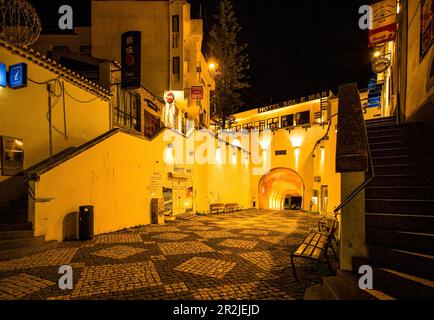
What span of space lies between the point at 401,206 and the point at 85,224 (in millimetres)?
9043

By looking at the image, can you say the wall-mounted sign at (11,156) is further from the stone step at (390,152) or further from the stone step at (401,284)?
the stone step at (390,152)

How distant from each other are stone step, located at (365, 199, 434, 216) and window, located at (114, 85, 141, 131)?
12.9 m

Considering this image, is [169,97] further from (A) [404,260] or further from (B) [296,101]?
(B) [296,101]

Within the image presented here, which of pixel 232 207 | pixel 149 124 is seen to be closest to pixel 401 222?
pixel 149 124

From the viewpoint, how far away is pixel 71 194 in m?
8.77

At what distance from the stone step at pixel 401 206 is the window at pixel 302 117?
28.5 m

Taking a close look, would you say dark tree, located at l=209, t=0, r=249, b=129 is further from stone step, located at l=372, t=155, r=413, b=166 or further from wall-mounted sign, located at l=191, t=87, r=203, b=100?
stone step, located at l=372, t=155, r=413, b=166

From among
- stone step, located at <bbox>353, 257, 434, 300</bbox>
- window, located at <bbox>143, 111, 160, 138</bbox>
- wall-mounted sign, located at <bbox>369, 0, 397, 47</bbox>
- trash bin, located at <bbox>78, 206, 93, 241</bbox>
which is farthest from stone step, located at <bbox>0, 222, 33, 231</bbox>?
wall-mounted sign, located at <bbox>369, 0, 397, 47</bbox>

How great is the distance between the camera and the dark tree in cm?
3144

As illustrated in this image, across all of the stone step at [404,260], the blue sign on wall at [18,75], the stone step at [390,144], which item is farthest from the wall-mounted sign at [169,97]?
the stone step at [404,260]

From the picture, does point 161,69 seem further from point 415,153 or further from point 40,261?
point 415,153

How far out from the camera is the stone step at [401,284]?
308 centimetres

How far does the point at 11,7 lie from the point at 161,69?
43.5 ft

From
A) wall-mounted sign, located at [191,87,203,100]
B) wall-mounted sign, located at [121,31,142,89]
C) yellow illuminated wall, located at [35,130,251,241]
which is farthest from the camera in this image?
wall-mounted sign, located at [191,87,203,100]
